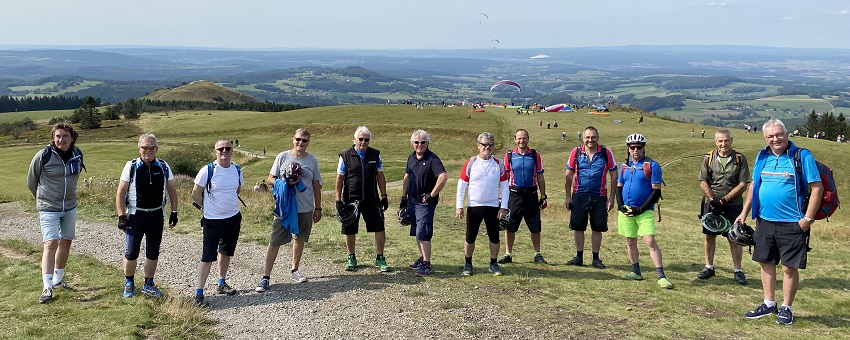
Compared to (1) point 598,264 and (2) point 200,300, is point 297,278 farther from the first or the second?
(1) point 598,264

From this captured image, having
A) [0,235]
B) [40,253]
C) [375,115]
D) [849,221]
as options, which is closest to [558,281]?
[40,253]

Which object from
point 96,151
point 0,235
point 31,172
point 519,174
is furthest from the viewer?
point 96,151

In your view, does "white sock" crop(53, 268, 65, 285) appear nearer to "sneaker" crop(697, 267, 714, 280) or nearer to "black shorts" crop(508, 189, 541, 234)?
"black shorts" crop(508, 189, 541, 234)

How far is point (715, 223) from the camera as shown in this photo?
9.59m

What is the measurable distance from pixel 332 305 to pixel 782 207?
6.29m

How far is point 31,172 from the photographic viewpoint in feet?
27.5

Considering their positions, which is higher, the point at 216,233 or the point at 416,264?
the point at 216,233

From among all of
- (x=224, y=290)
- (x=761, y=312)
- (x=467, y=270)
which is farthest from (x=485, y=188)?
(x=224, y=290)

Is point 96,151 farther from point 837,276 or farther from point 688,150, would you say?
point 837,276

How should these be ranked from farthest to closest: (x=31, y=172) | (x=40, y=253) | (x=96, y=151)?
(x=96, y=151) → (x=40, y=253) → (x=31, y=172)

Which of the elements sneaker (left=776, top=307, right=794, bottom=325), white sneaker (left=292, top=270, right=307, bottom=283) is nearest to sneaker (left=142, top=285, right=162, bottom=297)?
white sneaker (left=292, top=270, right=307, bottom=283)

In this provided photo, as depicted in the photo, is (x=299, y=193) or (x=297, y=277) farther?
(x=297, y=277)

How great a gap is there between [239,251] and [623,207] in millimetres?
7885

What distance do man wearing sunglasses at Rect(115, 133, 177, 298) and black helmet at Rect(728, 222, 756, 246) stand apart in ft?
27.1
